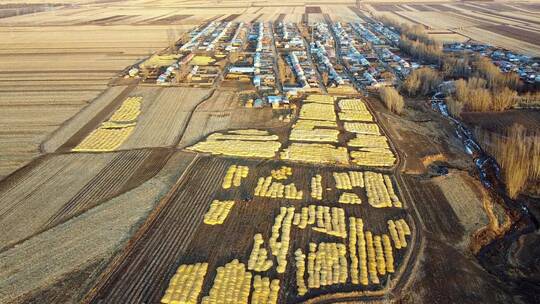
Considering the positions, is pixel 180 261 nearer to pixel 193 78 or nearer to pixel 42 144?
pixel 42 144

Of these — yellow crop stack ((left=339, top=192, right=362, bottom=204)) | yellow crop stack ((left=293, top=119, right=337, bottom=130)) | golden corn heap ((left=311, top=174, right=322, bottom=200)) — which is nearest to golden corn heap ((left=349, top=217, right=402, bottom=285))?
yellow crop stack ((left=339, top=192, right=362, bottom=204))

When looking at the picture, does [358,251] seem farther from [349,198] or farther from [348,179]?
[348,179]

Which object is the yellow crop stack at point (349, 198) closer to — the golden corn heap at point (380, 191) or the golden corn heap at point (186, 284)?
the golden corn heap at point (380, 191)

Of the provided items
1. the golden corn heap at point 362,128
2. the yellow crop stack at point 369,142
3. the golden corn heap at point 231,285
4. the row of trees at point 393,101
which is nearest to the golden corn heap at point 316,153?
the yellow crop stack at point 369,142

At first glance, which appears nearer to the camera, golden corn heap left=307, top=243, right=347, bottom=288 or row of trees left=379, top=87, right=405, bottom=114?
golden corn heap left=307, top=243, right=347, bottom=288

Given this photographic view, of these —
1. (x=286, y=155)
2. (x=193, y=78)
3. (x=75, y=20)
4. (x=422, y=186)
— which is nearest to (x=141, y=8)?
(x=75, y=20)

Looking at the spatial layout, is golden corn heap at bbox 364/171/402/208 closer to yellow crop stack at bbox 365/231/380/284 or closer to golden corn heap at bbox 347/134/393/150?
yellow crop stack at bbox 365/231/380/284
